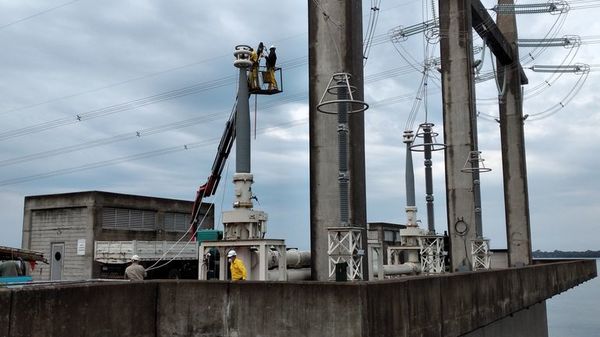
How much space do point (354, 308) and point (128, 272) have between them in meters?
7.96

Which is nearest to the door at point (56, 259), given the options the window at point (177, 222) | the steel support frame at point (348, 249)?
the window at point (177, 222)

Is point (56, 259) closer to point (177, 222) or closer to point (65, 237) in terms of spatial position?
point (65, 237)

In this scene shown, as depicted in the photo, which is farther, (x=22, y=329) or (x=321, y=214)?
(x=321, y=214)

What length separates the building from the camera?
34.8 meters

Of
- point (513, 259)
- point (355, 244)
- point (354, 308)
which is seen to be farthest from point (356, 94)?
point (513, 259)

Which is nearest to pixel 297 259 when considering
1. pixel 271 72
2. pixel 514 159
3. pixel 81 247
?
pixel 271 72

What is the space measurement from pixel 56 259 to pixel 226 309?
30.0 meters

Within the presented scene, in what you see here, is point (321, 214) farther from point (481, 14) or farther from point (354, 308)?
point (481, 14)

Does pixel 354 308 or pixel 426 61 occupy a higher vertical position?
pixel 426 61

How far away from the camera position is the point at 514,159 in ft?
146

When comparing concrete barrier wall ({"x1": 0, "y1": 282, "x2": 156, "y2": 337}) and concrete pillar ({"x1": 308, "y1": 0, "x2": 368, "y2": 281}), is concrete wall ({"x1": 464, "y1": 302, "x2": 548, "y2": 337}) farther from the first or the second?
concrete barrier wall ({"x1": 0, "y1": 282, "x2": 156, "y2": 337})

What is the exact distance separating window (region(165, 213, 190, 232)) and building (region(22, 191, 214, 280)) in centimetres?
84

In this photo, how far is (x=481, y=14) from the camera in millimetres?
37375

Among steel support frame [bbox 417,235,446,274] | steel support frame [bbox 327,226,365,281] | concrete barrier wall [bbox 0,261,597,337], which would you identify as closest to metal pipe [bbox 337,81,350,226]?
steel support frame [bbox 327,226,365,281]
